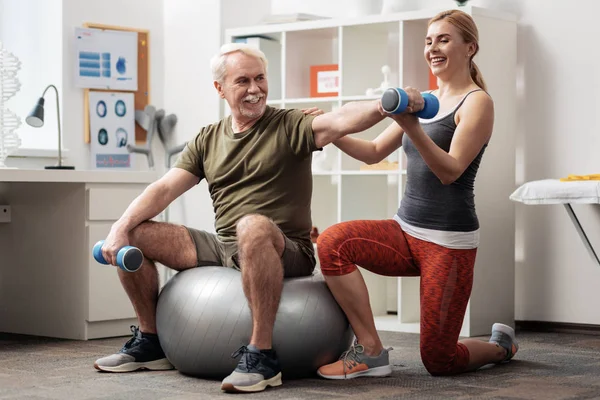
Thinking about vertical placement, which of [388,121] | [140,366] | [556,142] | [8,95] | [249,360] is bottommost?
[140,366]

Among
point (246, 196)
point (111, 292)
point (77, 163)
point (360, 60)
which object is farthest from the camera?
point (77, 163)

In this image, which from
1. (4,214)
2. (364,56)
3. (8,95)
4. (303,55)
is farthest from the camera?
Answer: (303,55)

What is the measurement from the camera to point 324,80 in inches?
200

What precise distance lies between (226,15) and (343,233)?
2.69 m

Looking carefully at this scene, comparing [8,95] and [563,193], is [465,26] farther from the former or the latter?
[8,95]

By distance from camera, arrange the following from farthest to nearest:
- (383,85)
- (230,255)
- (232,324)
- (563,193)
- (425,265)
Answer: (383,85), (563,193), (230,255), (425,265), (232,324)

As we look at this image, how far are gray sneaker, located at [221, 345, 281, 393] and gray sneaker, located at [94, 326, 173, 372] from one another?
0.47 m

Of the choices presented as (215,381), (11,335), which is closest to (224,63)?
(215,381)

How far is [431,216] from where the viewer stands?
3.21m

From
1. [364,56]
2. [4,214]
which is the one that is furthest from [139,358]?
[364,56]

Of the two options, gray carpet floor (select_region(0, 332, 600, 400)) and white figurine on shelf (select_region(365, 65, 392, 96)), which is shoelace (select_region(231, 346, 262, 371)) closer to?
gray carpet floor (select_region(0, 332, 600, 400))

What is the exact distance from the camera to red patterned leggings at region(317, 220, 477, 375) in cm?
317

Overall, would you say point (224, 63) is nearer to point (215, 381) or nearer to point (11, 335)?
point (215, 381)

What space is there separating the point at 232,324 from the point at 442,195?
2.58 feet
